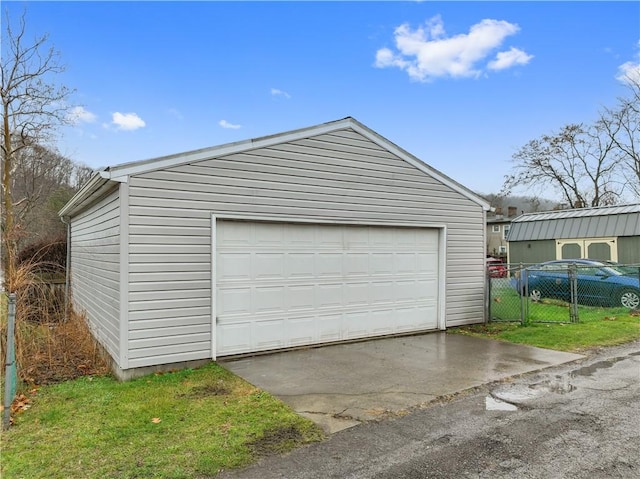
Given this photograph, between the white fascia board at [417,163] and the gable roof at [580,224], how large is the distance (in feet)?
30.4

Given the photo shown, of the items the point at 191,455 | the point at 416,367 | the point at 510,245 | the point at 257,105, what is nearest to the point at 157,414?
the point at 191,455

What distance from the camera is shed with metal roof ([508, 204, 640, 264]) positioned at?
582 inches

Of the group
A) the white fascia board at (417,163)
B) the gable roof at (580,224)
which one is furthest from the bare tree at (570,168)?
the white fascia board at (417,163)

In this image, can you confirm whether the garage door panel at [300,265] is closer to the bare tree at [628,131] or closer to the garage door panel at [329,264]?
the garage door panel at [329,264]

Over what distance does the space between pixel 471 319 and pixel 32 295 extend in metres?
8.30

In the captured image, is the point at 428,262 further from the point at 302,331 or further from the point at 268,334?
the point at 268,334

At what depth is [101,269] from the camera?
22.7ft

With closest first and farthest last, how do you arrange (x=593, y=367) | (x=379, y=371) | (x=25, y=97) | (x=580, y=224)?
(x=379, y=371), (x=593, y=367), (x=580, y=224), (x=25, y=97)

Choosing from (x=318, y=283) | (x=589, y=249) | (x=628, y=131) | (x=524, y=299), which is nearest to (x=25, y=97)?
(x=318, y=283)

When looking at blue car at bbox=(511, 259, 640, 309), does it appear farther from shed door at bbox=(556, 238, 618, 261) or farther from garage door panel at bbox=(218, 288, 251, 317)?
garage door panel at bbox=(218, 288, 251, 317)

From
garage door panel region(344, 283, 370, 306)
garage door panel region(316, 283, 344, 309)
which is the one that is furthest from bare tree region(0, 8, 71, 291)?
garage door panel region(344, 283, 370, 306)

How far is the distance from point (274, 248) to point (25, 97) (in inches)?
642

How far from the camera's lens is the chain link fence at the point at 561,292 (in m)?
9.16

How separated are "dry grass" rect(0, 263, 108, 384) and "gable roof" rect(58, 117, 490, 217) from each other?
5.26 feet
